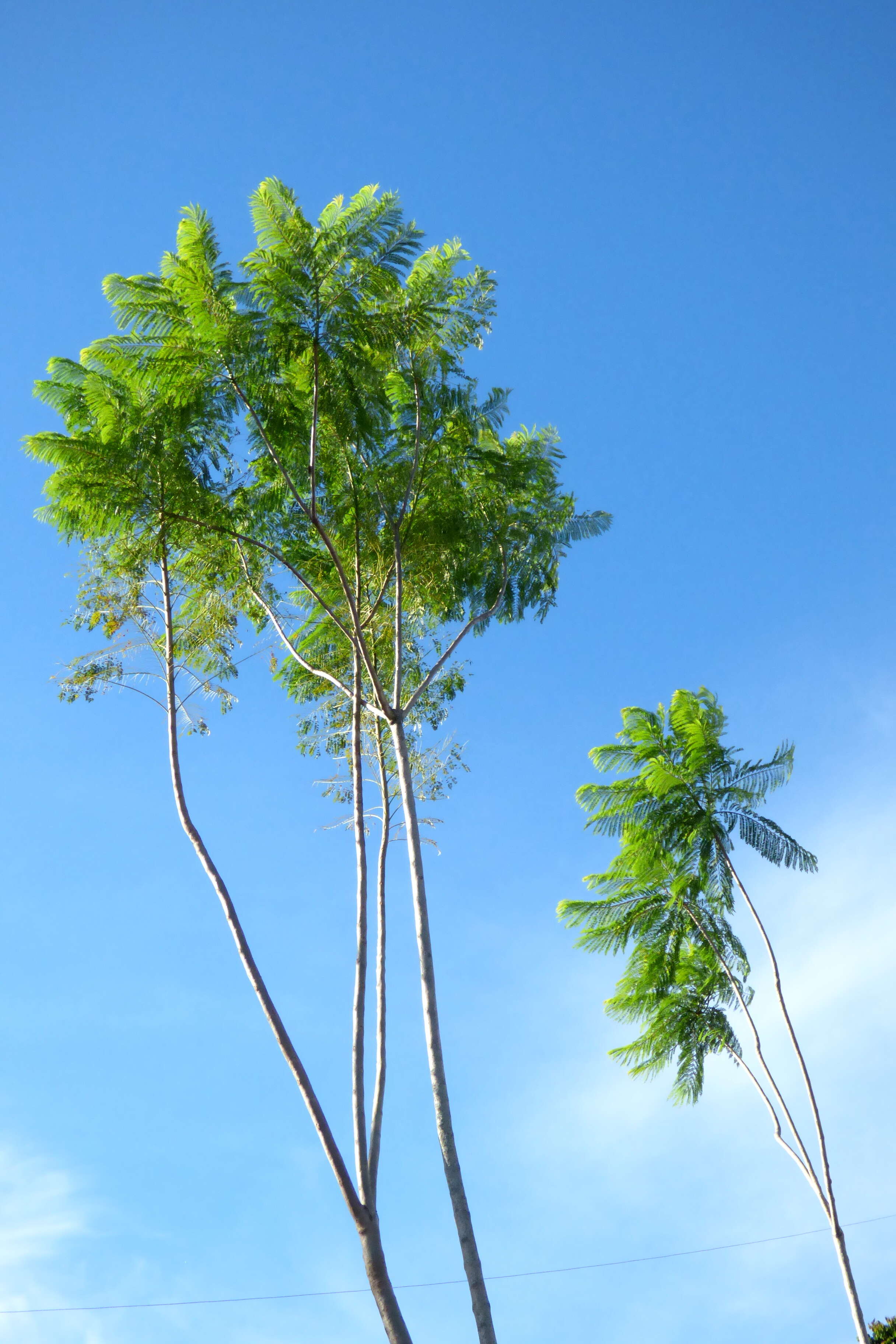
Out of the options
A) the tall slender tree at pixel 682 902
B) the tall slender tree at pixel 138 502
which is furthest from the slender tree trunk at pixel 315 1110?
the tall slender tree at pixel 682 902

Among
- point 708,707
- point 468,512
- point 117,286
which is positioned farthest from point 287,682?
point 708,707

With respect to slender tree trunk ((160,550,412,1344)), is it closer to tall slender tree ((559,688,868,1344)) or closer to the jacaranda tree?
the jacaranda tree

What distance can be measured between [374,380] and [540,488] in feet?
7.19

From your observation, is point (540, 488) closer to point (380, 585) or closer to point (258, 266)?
point (380, 585)

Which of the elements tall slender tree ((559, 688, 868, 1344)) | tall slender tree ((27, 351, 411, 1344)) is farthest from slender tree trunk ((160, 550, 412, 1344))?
tall slender tree ((559, 688, 868, 1344))

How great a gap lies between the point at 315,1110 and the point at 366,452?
17.7 feet

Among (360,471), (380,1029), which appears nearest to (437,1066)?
(380,1029)

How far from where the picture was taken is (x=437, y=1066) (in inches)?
283

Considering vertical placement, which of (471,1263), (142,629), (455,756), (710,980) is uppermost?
(142,629)

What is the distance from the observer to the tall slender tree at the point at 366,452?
26.3ft

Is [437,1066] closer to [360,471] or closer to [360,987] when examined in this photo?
[360,987]

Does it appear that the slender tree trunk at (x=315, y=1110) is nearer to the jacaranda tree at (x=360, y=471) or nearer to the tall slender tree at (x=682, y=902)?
the jacaranda tree at (x=360, y=471)

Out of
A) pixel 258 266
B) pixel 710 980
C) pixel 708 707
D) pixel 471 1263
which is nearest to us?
pixel 471 1263

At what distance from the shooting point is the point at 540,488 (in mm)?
10281
